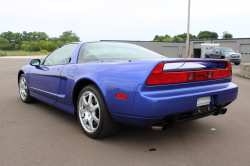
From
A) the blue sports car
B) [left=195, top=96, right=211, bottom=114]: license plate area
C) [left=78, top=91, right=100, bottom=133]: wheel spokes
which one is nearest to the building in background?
the blue sports car

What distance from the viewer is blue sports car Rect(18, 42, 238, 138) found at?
93.1 inches

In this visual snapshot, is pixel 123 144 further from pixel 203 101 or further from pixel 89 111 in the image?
pixel 203 101

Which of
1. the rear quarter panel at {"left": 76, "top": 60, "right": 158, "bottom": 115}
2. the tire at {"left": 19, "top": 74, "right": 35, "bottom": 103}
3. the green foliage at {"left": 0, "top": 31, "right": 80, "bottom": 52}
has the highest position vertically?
the green foliage at {"left": 0, "top": 31, "right": 80, "bottom": 52}

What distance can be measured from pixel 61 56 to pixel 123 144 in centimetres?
202

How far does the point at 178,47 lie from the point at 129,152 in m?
49.3

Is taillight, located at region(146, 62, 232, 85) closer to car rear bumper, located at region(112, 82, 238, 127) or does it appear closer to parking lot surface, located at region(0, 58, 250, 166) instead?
car rear bumper, located at region(112, 82, 238, 127)

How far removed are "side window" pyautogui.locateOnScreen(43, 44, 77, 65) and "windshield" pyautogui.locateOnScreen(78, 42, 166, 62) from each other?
346 mm

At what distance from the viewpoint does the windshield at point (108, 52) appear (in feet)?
11.0

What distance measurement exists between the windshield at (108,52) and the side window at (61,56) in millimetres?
346

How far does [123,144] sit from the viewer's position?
282 centimetres

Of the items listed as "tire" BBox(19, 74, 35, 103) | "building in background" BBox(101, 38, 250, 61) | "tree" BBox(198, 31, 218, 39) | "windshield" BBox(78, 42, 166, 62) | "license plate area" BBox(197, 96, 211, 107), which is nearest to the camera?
"license plate area" BBox(197, 96, 211, 107)

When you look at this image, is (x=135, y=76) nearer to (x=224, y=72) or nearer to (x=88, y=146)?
(x=88, y=146)

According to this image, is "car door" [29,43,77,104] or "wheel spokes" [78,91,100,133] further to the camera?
"car door" [29,43,77,104]

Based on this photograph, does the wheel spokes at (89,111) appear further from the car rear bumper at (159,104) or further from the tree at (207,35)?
the tree at (207,35)
